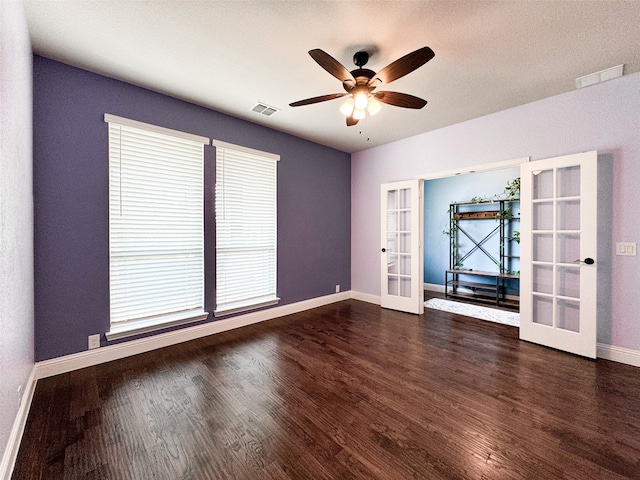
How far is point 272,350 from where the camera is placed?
9.77 ft

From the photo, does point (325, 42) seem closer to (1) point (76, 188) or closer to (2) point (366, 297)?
(1) point (76, 188)

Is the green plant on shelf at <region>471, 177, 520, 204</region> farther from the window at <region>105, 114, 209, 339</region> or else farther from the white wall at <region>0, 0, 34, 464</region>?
the white wall at <region>0, 0, 34, 464</region>

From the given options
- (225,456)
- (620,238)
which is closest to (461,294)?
(620,238)

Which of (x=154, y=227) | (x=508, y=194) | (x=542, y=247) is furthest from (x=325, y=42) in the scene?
(x=508, y=194)

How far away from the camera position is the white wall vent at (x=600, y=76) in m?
2.56

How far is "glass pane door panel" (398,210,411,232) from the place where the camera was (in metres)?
4.45

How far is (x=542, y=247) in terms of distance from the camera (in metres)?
3.21

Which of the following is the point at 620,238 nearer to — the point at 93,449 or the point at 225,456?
the point at 225,456

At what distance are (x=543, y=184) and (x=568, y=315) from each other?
1.54 meters

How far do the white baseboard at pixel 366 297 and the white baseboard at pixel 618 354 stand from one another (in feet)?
9.36

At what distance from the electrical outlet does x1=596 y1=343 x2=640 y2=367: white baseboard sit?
5176mm

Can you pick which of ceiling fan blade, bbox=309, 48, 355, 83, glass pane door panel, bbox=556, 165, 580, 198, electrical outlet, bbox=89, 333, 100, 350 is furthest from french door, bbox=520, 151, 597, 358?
electrical outlet, bbox=89, 333, 100, 350

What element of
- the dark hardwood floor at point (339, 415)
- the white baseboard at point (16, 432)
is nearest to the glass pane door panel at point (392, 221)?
the dark hardwood floor at point (339, 415)

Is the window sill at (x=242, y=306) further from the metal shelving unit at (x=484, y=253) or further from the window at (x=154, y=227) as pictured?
the metal shelving unit at (x=484, y=253)
